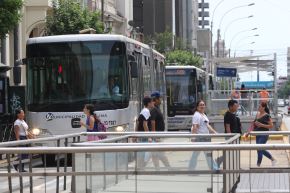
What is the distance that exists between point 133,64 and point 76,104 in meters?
1.80

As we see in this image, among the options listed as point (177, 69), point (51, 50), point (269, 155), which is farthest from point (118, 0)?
point (269, 155)

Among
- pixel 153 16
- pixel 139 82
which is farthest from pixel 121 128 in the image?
pixel 153 16

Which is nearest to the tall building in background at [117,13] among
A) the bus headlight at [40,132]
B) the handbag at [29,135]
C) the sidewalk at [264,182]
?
the bus headlight at [40,132]

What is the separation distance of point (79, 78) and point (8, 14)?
4.97 m

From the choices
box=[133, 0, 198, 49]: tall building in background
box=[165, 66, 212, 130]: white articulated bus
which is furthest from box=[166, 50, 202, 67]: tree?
box=[133, 0, 198, 49]: tall building in background

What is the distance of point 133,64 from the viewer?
20.9 meters

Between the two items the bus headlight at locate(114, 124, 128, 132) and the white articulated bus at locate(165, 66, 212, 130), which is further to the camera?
the white articulated bus at locate(165, 66, 212, 130)

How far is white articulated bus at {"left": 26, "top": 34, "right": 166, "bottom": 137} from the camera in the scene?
2092cm

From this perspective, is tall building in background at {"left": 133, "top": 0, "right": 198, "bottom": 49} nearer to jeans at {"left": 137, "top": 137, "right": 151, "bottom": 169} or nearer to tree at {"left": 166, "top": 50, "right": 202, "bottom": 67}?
tree at {"left": 166, "top": 50, "right": 202, "bottom": 67}

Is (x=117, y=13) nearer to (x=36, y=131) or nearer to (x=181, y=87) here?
(x=181, y=87)

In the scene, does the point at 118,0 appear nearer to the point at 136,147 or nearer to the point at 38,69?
the point at 38,69

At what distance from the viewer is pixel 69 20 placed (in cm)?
4088

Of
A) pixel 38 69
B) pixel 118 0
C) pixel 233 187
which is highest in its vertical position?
pixel 118 0

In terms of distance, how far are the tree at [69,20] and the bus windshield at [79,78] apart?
19.1m
